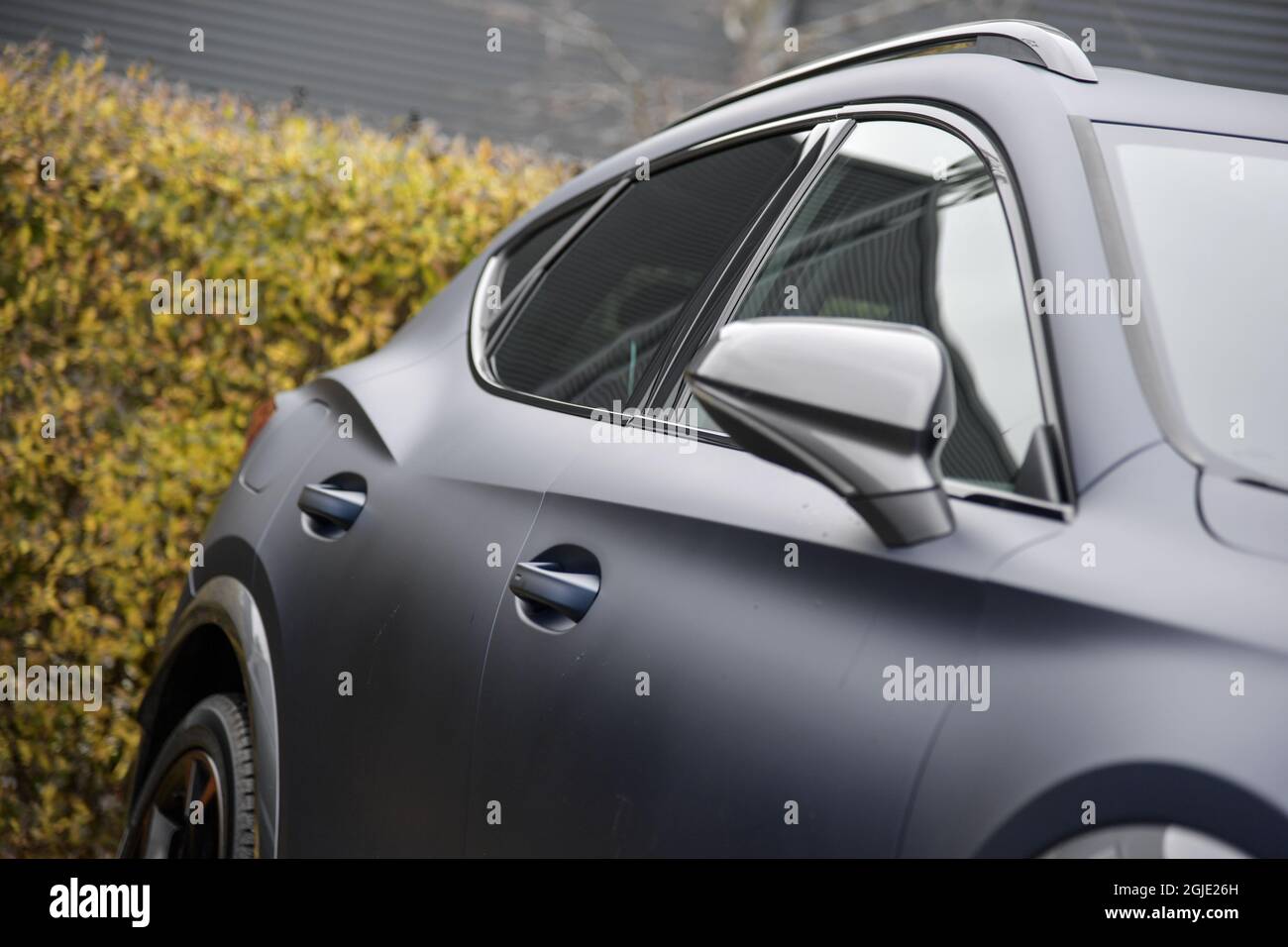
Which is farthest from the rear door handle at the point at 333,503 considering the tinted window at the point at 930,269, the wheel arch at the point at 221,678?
the tinted window at the point at 930,269

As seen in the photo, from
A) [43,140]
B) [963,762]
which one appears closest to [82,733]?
[43,140]

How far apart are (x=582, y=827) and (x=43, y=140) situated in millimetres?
3477

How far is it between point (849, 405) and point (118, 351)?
345 cm

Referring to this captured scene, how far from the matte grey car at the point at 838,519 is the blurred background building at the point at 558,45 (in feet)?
27.1

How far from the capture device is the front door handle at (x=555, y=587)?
Result: 5.53 ft

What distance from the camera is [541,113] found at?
1111 cm

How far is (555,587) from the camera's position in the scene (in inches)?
68.1
